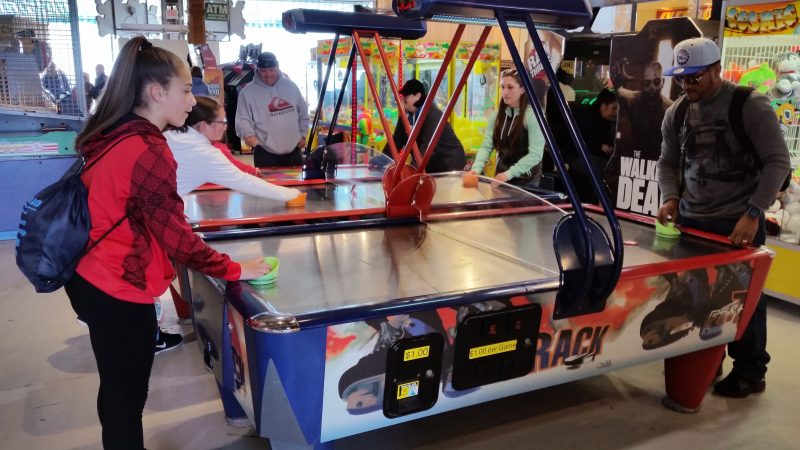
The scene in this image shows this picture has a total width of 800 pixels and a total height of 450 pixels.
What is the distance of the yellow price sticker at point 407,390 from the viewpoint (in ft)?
6.03

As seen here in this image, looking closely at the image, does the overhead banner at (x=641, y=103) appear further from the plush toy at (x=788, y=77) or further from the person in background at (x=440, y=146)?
the person in background at (x=440, y=146)

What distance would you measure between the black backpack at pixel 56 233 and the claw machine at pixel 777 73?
394cm

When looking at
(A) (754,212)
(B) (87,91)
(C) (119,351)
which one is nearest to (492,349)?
(C) (119,351)

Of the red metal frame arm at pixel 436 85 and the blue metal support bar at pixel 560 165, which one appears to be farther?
the red metal frame arm at pixel 436 85

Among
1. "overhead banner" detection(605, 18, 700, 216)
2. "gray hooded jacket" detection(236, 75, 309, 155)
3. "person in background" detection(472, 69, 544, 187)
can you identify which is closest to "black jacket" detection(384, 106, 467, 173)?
"person in background" detection(472, 69, 544, 187)

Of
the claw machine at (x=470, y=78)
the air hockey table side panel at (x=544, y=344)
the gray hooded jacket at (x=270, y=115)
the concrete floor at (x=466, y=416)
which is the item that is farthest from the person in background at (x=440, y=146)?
the air hockey table side panel at (x=544, y=344)

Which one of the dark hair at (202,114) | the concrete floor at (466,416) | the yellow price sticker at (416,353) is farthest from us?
the dark hair at (202,114)

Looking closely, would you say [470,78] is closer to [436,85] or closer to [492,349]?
[436,85]

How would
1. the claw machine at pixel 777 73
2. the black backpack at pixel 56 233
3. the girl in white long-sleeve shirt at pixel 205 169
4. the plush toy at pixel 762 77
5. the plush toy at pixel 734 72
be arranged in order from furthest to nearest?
1. the plush toy at pixel 734 72
2. the plush toy at pixel 762 77
3. the claw machine at pixel 777 73
4. the girl in white long-sleeve shirt at pixel 205 169
5. the black backpack at pixel 56 233

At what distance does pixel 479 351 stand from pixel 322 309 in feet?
1.68

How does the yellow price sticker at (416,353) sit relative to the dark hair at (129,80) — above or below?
below

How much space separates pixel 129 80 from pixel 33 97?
4626 mm

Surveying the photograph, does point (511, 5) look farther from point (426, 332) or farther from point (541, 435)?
point (541, 435)

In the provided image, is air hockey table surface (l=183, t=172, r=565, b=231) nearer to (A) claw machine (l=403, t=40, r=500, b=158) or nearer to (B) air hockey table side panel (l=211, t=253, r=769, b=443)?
(B) air hockey table side panel (l=211, t=253, r=769, b=443)
